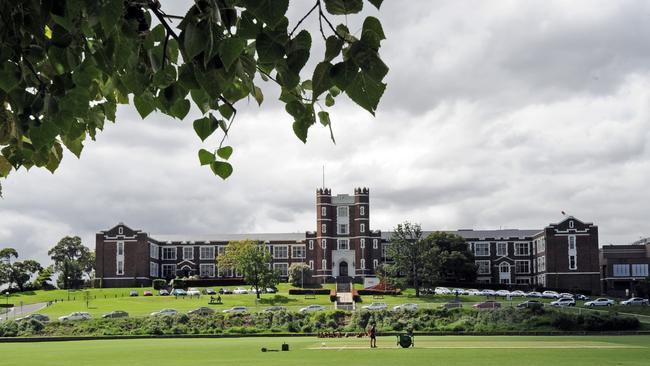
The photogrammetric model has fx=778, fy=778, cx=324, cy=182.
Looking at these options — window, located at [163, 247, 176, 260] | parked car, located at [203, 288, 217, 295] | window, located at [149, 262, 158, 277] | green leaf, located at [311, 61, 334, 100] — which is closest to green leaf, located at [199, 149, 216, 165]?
green leaf, located at [311, 61, 334, 100]

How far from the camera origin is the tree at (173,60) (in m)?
3.22

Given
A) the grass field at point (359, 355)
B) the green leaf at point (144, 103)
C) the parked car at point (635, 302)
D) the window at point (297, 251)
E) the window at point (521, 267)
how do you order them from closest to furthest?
1. the green leaf at point (144, 103)
2. the grass field at point (359, 355)
3. the parked car at point (635, 302)
4. the window at point (521, 267)
5. the window at point (297, 251)

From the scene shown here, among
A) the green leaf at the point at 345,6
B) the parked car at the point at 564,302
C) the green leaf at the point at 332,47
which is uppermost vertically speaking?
the green leaf at the point at 345,6

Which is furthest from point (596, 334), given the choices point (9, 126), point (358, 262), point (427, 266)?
point (358, 262)

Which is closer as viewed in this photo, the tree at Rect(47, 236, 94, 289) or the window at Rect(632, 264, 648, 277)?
the window at Rect(632, 264, 648, 277)

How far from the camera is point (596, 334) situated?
53.6 metres

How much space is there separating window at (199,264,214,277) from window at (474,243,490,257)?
44641mm

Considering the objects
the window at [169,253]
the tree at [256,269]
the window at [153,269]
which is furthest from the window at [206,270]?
the tree at [256,269]

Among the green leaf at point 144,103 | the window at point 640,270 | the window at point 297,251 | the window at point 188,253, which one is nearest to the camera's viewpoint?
the green leaf at point 144,103

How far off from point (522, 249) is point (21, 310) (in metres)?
79.2

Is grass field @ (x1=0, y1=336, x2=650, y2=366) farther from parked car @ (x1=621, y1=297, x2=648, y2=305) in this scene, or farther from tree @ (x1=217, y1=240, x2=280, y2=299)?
tree @ (x1=217, y1=240, x2=280, y2=299)

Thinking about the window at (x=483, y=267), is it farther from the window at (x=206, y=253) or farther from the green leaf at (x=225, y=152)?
the green leaf at (x=225, y=152)

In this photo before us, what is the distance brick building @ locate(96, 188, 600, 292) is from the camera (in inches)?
4542

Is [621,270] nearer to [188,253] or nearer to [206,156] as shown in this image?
[188,253]
